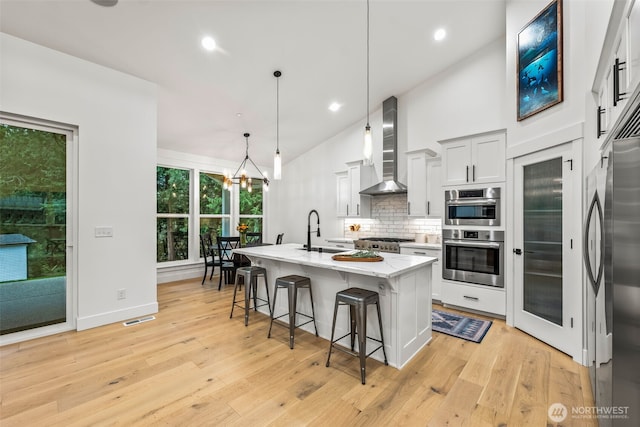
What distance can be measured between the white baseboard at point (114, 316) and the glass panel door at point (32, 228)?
0.78 ft

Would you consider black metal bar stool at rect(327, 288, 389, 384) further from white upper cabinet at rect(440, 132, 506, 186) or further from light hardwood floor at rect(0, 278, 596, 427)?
white upper cabinet at rect(440, 132, 506, 186)

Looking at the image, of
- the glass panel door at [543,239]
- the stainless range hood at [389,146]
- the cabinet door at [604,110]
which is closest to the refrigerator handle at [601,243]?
the cabinet door at [604,110]

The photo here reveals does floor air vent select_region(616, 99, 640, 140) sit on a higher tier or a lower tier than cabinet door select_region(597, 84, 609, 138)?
lower

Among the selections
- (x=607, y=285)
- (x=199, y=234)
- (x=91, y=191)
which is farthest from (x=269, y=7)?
(x=199, y=234)

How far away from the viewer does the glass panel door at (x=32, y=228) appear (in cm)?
299

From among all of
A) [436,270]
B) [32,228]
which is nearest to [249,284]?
[32,228]

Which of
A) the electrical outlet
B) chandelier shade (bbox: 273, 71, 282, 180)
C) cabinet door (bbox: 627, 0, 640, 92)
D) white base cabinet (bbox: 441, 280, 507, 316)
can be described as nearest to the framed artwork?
cabinet door (bbox: 627, 0, 640, 92)

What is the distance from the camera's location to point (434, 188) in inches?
178

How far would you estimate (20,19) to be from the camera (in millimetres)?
2701

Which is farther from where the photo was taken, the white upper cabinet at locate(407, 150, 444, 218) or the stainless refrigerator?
the white upper cabinet at locate(407, 150, 444, 218)

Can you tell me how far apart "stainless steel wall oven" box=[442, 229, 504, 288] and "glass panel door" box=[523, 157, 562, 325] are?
Result: 0.39 meters

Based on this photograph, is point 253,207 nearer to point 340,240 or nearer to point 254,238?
point 254,238

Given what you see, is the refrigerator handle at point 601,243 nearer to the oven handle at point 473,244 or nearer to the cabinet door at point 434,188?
the oven handle at point 473,244

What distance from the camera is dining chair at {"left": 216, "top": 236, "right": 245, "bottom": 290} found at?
17.3 ft
